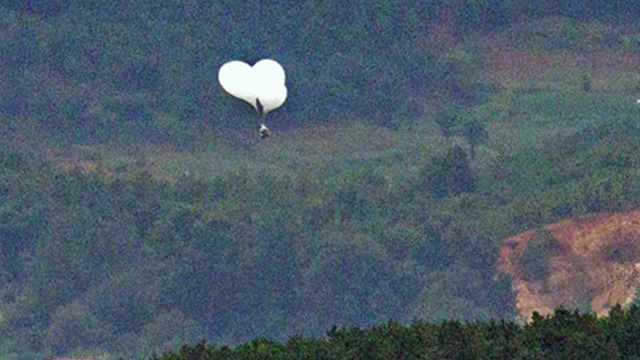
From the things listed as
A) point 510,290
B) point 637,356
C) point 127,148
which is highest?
point 127,148

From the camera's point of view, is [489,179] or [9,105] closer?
[489,179]

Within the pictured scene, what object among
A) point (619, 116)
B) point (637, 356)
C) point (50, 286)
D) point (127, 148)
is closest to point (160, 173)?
point (127, 148)

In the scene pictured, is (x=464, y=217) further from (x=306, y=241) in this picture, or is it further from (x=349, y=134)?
(x=349, y=134)

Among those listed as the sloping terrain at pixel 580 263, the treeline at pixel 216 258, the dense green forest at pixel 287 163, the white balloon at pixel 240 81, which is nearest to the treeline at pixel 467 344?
the white balloon at pixel 240 81

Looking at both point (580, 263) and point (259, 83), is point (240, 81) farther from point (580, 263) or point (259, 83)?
point (580, 263)

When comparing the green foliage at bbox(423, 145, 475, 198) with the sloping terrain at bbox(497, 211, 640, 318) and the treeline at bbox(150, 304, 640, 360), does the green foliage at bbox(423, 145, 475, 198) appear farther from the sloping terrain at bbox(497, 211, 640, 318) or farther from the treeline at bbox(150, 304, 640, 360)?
the treeline at bbox(150, 304, 640, 360)

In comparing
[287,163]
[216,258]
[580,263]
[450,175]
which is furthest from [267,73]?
[287,163]
